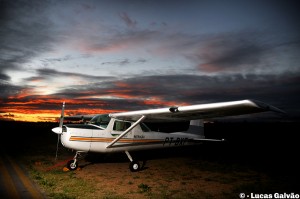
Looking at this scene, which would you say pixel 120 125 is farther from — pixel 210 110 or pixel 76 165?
pixel 210 110

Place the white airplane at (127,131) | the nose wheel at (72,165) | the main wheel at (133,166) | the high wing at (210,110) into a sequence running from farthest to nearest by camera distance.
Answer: the main wheel at (133,166)
the nose wheel at (72,165)
the white airplane at (127,131)
the high wing at (210,110)

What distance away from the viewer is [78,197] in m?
5.89

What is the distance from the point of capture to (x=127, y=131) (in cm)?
903

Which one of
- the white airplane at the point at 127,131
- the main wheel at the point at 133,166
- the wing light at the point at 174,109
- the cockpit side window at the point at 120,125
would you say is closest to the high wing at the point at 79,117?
the white airplane at the point at 127,131

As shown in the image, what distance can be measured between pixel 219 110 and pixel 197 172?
334cm

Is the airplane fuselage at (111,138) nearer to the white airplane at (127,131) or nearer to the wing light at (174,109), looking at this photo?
the white airplane at (127,131)

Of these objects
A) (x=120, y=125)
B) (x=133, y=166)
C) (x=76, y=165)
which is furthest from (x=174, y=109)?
(x=76, y=165)

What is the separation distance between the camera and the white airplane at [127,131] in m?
7.62

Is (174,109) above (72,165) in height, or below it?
above

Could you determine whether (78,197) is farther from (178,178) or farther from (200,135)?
(200,135)

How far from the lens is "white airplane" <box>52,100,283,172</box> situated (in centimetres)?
762

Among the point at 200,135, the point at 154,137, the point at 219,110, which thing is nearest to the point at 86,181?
the point at 154,137

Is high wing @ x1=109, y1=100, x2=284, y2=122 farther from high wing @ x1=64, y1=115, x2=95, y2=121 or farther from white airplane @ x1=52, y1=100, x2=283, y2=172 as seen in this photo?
high wing @ x1=64, y1=115, x2=95, y2=121

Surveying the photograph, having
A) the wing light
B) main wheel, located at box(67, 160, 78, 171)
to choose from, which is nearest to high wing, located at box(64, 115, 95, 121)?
main wheel, located at box(67, 160, 78, 171)
